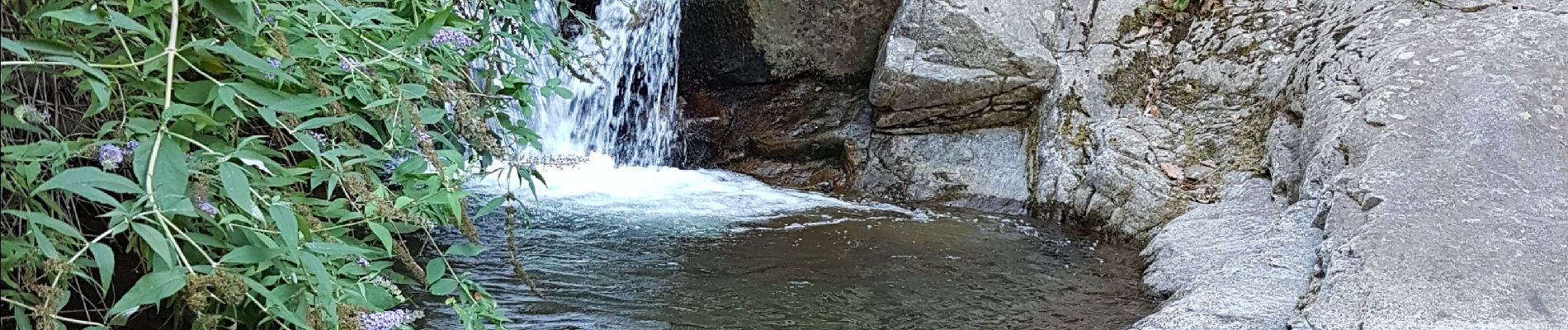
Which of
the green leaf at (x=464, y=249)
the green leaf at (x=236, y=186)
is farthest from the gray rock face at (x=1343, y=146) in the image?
the green leaf at (x=236, y=186)

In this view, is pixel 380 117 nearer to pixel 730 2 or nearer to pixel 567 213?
pixel 567 213

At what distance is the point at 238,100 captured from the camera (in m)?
1.92

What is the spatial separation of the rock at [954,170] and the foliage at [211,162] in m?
4.49

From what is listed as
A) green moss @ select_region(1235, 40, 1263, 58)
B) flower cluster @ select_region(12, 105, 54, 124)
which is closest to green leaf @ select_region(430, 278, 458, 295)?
flower cluster @ select_region(12, 105, 54, 124)

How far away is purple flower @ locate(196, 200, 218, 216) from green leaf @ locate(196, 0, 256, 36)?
0.29 metres

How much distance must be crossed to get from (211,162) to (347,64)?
41 centimetres

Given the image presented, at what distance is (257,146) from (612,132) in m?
5.86

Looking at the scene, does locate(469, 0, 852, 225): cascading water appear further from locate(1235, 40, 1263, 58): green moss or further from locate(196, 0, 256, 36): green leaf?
locate(196, 0, 256, 36): green leaf

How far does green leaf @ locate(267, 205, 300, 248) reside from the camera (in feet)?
5.43

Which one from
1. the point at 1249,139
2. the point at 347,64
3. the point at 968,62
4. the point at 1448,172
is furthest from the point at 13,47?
the point at 968,62

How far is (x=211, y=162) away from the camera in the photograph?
1.85m

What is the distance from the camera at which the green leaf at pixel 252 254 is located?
1704 millimetres

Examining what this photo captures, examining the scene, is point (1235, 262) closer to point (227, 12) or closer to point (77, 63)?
point (227, 12)

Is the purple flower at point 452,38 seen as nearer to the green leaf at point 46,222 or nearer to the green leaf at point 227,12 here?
the green leaf at point 227,12
